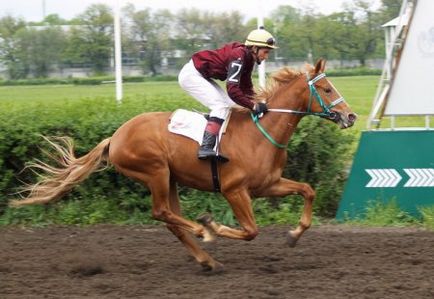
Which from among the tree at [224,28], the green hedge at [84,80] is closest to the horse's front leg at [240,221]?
the green hedge at [84,80]

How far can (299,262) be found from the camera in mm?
6543

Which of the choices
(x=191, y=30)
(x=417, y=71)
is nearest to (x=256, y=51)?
(x=417, y=71)

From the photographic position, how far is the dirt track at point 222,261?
5539 mm

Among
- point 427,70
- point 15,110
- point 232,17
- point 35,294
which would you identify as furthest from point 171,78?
point 35,294

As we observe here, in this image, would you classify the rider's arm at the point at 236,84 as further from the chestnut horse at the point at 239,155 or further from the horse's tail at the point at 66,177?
the horse's tail at the point at 66,177

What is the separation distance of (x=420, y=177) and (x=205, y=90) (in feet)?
10.0

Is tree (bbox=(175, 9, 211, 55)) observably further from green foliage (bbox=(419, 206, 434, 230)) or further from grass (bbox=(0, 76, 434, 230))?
green foliage (bbox=(419, 206, 434, 230))

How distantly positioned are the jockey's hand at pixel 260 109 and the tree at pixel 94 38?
7.98 meters

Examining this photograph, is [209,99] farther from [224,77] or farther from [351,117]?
[351,117]

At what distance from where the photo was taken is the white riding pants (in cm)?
677

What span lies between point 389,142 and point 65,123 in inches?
151

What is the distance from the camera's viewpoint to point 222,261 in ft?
22.2

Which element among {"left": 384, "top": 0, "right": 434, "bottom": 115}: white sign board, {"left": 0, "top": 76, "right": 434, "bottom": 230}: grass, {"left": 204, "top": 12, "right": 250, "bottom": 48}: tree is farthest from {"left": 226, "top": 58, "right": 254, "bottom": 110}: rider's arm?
{"left": 204, "top": 12, "right": 250, "bottom": 48}: tree

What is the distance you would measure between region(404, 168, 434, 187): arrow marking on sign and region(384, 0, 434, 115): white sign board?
70 cm
